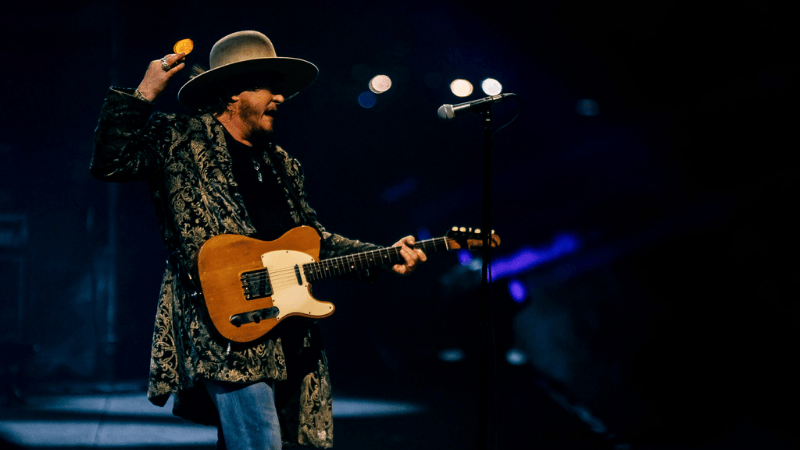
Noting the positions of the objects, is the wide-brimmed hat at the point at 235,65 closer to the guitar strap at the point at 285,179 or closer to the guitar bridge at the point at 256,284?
the guitar strap at the point at 285,179

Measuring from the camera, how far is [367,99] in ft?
15.8

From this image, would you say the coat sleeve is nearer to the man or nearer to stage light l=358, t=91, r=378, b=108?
the man

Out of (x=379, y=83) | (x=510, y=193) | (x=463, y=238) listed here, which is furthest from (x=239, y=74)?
(x=510, y=193)

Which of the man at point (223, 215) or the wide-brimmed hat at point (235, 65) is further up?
the wide-brimmed hat at point (235, 65)

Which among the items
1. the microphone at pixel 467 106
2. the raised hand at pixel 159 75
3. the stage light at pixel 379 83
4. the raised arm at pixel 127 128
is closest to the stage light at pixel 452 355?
the stage light at pixel 379 83

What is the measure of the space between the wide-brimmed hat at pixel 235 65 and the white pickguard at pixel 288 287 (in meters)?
0.72

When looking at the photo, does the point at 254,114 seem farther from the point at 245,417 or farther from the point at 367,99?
the point at 367,99

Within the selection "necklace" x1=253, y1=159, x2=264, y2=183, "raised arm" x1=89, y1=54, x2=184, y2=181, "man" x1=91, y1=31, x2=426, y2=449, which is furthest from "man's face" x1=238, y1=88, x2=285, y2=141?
"raised arm" x1=89, y1=54, x2=184, y2=181

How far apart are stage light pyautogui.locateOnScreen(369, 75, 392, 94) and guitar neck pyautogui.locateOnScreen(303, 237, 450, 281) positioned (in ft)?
8.66

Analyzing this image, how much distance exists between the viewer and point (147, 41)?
467cm

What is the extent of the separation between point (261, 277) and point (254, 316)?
0.14 meters

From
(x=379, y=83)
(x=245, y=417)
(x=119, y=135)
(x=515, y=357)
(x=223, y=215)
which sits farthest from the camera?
(x=379, y=83)

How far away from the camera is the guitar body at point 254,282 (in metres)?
1.91

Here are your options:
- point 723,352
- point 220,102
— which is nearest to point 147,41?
point 220,102
